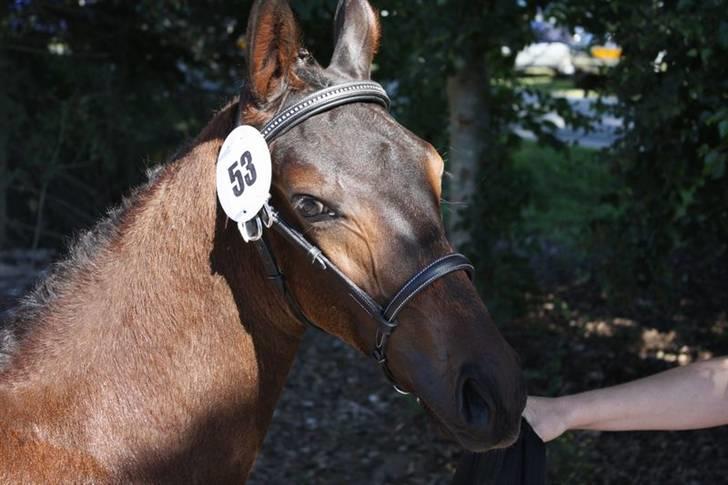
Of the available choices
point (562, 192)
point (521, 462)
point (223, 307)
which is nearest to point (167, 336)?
point (223, 307)

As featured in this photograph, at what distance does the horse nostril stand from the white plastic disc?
2.19ft

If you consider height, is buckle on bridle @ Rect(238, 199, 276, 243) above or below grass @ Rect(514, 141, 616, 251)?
above

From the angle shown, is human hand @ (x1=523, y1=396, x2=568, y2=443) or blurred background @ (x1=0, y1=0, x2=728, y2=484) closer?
human hand @ (x1=523, y1=396, x2=568, y2=443)

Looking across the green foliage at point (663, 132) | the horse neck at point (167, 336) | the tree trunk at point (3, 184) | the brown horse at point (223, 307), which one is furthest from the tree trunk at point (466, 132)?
the tree trunk at point (3, 184)

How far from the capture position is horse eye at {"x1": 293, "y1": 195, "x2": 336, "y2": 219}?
2207mm

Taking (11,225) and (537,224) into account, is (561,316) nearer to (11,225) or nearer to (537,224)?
(537,224)

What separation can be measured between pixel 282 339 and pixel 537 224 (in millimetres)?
7282

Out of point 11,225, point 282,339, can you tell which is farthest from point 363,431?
point 11,225

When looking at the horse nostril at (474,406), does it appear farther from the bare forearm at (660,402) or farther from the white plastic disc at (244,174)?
the bare forearm at (660,402)

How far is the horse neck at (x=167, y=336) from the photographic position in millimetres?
2326

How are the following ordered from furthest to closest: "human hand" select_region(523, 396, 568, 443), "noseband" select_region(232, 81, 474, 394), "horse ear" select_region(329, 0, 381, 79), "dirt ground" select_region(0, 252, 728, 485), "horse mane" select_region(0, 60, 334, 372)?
"dirt ground" select_region(0, 252, 728, 485)
"human hand" select_region(523, 396, 568, 443)
"horse ear" select_region(329, 0, 381, 79)
"horse mane" select_region(0, 60, 334, 372)
"noseband" select_region(232, 81, 474, 394)

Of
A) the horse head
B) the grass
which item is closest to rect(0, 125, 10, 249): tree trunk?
the grass

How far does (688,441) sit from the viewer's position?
4.75 meters

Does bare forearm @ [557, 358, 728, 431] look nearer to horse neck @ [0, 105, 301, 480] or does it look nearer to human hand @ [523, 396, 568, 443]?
human hand @ [523, 396, 568, 443]
